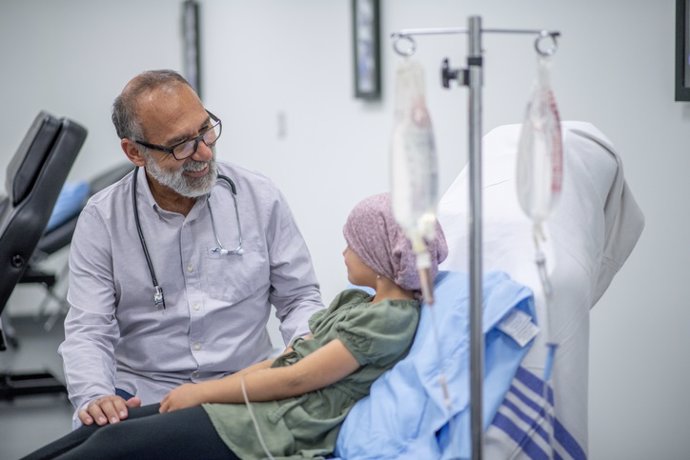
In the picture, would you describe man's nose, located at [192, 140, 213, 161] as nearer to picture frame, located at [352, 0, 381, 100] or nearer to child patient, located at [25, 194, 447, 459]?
child patient, located at [25, 194, 447, 459]

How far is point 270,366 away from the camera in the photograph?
1.80 meters

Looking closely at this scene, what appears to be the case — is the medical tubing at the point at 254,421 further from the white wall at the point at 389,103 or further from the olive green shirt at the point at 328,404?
the white wall at the point at 389,103

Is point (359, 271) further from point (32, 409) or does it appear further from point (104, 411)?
point (32, 409)

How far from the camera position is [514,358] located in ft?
5.12

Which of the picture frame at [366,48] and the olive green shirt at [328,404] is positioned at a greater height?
the picture frame at [366,48]

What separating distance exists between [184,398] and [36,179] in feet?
5.15

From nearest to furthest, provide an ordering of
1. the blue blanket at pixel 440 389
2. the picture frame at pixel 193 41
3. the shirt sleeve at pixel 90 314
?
1. the blue blanket at pixel 440 389
2. the shirt sleeve at pixel 90 314
3. the picture frame at pixel 193 41

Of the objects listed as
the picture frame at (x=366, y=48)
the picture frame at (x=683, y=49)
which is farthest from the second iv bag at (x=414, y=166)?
the picture frame at (x=366, y=48)

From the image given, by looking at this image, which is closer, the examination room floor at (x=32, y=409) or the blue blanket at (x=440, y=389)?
the blue blanket at (x=440, y=389)

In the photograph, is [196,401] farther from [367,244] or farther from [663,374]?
[663,374]

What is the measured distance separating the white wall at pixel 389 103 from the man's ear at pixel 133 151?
106 cm

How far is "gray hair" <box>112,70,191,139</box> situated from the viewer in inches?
80.0

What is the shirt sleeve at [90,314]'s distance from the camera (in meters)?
1.91

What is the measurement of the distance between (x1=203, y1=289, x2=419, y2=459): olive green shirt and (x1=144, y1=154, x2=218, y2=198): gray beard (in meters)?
0.51
